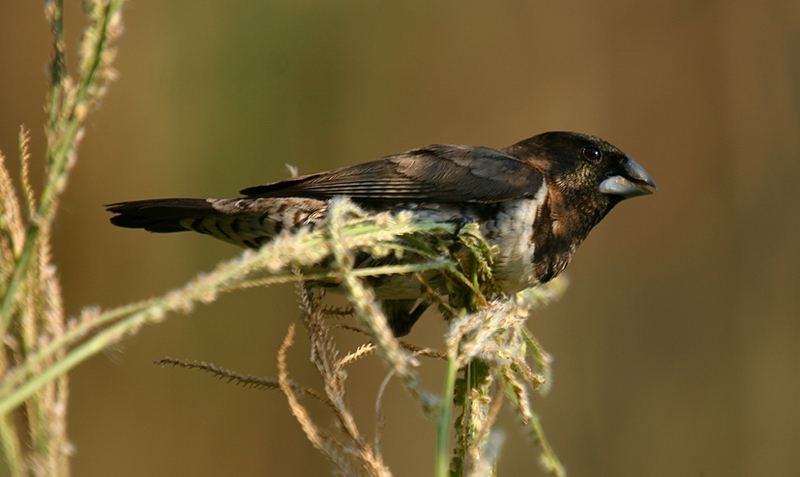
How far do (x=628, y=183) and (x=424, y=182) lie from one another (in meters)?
0.68

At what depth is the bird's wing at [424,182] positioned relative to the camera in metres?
1.64

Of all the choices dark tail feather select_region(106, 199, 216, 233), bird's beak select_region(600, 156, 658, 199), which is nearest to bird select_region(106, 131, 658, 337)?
dark tail feather select_region(106, 199, 216, 233)

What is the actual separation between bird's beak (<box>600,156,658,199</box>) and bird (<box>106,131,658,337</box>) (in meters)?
0.19

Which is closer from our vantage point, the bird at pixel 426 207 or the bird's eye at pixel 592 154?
the bird at pixel 426 207

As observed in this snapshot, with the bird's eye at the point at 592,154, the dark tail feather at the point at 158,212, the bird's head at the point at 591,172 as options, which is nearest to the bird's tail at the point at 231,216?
the dark tail feather at the point at 158,212

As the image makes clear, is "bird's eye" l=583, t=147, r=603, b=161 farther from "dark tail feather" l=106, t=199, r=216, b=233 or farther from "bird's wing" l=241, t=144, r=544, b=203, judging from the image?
"dark tail feather" l=106, t=199, r=216, b=233

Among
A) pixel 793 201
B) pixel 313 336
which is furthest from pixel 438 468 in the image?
pixel 793 201

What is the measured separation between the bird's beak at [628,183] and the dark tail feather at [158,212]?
1184 mm

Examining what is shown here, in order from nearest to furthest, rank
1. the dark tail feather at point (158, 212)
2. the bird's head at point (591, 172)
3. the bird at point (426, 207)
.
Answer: the dark tail feather at point (158, 212) < the bird at point (426, 207) < the bird's head at point (591, 172)

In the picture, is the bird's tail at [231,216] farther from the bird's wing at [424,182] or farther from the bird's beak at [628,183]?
the bird's beak at [628,183]

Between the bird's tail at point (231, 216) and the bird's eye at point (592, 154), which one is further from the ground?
the bird's eye at point (592, 154)

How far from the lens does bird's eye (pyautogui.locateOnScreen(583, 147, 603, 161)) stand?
6.23 ft

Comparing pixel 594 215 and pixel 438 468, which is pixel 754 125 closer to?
pixel 594 215

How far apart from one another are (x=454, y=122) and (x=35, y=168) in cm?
223
